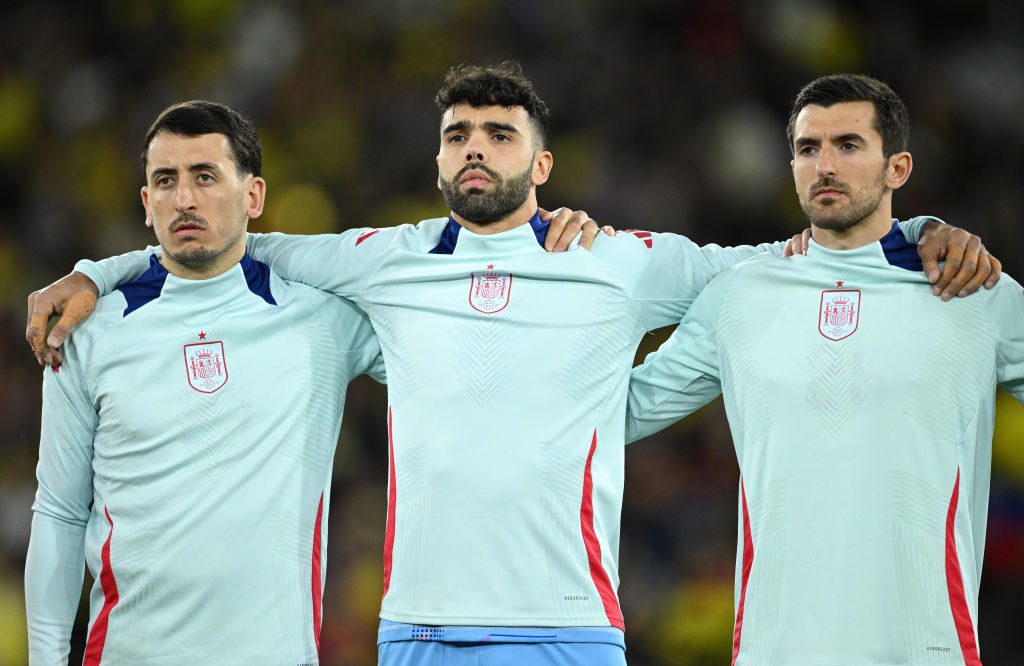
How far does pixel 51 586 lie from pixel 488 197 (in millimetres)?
1787

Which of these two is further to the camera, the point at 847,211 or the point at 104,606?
the point at 104,606

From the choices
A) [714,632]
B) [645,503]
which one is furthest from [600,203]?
[714,632]

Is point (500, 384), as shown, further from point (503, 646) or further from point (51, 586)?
point (51, 586)

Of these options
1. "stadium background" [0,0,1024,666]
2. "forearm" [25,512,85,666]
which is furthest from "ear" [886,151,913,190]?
"stadium background" [0,0,1024,666]

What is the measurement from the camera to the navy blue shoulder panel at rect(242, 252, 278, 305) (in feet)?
14.5

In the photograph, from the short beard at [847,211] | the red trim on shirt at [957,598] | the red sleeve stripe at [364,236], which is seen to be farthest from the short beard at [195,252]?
the red trim on shirt at [957,598]

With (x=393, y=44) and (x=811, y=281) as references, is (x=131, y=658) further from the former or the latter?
(x=393, y=44)

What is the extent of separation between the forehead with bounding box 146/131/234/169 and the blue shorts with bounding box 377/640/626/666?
5.28 ft

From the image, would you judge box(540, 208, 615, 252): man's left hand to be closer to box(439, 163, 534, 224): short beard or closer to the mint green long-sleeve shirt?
box(439, 163, 534, 224): short beard

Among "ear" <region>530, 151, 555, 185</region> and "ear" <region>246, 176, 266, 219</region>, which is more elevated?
"ear" <region>530, 151, 555, 185</region>

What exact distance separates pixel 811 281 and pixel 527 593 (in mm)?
1249

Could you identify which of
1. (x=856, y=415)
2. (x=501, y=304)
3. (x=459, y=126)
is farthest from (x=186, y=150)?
(x=856, y=415)

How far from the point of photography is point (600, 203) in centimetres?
812

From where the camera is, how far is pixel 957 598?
12.8 feet
